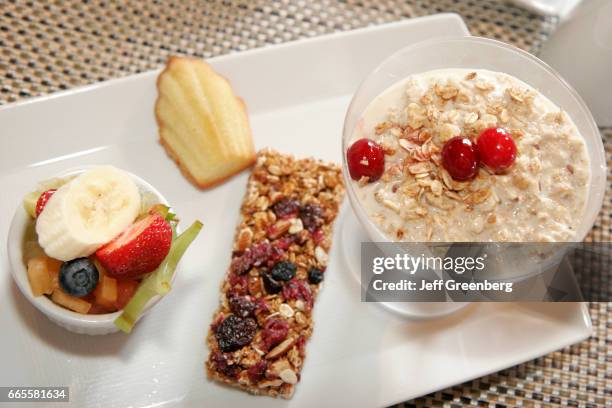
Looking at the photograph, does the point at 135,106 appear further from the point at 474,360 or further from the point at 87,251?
the point at 474,360

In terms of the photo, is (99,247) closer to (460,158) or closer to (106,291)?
(106,291)

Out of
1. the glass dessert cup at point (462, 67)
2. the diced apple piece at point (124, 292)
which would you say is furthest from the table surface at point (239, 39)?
the diced apple piece at point (124, 292)

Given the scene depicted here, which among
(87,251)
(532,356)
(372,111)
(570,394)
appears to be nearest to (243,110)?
(372,111)

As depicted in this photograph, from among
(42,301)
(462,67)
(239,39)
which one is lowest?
(42,301)

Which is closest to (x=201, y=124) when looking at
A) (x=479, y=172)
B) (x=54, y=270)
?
(x=54, y=270)

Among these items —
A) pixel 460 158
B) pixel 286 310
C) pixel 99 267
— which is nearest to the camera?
pixel 460 158

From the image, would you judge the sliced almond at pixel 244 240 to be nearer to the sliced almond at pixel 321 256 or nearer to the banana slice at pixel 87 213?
the sliced almond at pixel 321 256
